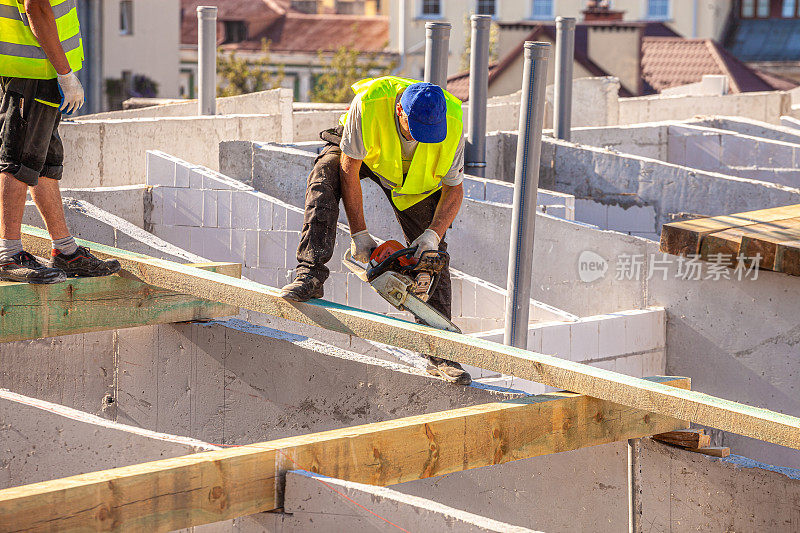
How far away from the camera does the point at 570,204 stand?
925 cm

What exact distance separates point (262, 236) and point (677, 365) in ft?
10.9

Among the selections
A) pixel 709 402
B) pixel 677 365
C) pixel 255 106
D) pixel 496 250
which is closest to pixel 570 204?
pixel 496 250

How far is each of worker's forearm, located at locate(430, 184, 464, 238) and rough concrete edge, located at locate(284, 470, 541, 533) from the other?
1.64 m

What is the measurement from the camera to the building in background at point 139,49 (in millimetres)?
34750

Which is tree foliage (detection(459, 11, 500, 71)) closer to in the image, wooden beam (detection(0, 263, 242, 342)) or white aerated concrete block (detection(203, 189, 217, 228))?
white aerated concrete block (detection(203, 189, 217, 228))

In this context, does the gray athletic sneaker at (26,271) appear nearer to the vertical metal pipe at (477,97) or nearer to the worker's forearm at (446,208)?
the worker's forearm at (446,208)

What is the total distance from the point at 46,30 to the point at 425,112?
5.85 ft

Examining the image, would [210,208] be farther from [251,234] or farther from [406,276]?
[406,276]

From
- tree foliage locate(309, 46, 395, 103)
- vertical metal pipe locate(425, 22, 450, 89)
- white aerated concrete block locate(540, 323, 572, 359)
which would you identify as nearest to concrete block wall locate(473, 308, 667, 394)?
white aerated concrete block locate(540, 323, 572, 359)

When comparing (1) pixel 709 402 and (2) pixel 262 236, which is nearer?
(1) pixel 709 402

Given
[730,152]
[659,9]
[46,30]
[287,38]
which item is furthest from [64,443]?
[659,9]

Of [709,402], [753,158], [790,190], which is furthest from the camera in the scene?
[753,158]

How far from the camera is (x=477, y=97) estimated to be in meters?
10.1

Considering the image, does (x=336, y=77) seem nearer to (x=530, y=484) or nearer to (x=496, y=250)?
(x=496, y=250)
